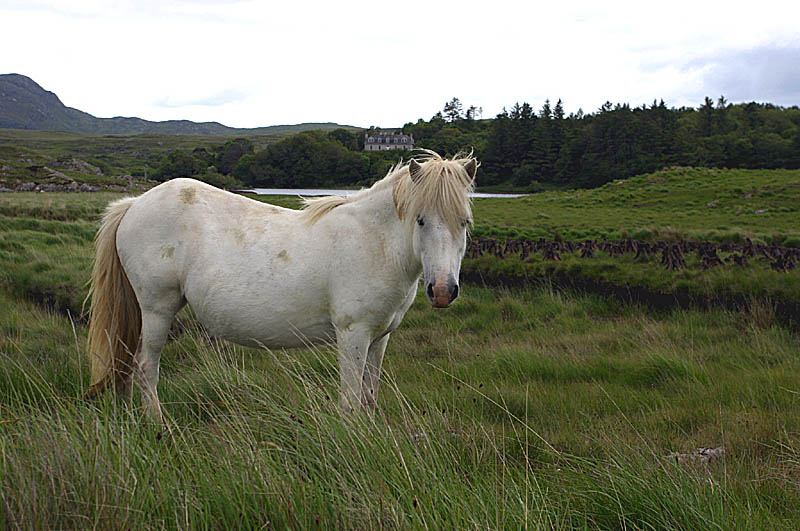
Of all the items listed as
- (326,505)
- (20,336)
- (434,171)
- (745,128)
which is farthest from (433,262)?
(745,128)

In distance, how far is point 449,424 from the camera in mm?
3648

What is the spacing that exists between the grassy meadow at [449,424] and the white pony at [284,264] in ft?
1.24

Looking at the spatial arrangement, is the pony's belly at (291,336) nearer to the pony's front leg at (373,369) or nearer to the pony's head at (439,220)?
the pony's front leg at (373,369)

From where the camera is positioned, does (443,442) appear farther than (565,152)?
No

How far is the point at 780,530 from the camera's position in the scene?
2.56 meters

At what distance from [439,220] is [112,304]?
313cm

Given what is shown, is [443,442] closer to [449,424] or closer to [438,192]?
[449,424]

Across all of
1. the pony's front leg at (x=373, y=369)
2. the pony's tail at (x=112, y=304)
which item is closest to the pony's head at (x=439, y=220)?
the pony's front leg at (x=373, y=369)

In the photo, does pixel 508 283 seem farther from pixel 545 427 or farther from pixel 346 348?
pixel 346 348

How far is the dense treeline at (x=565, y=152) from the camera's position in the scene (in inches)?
2219

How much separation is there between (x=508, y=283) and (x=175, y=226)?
6.24 meters

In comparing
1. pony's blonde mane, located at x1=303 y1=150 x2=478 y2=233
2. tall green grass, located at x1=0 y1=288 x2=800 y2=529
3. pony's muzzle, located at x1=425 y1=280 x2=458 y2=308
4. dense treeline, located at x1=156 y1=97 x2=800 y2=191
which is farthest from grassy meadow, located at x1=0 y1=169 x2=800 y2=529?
dense treeline, located at x1=156 y1=97 x2=800 y2=191

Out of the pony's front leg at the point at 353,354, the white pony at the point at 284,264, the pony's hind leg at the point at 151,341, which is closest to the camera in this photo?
the white pony at the point at 284,264

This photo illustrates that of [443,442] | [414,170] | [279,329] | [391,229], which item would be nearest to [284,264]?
[279,329]
